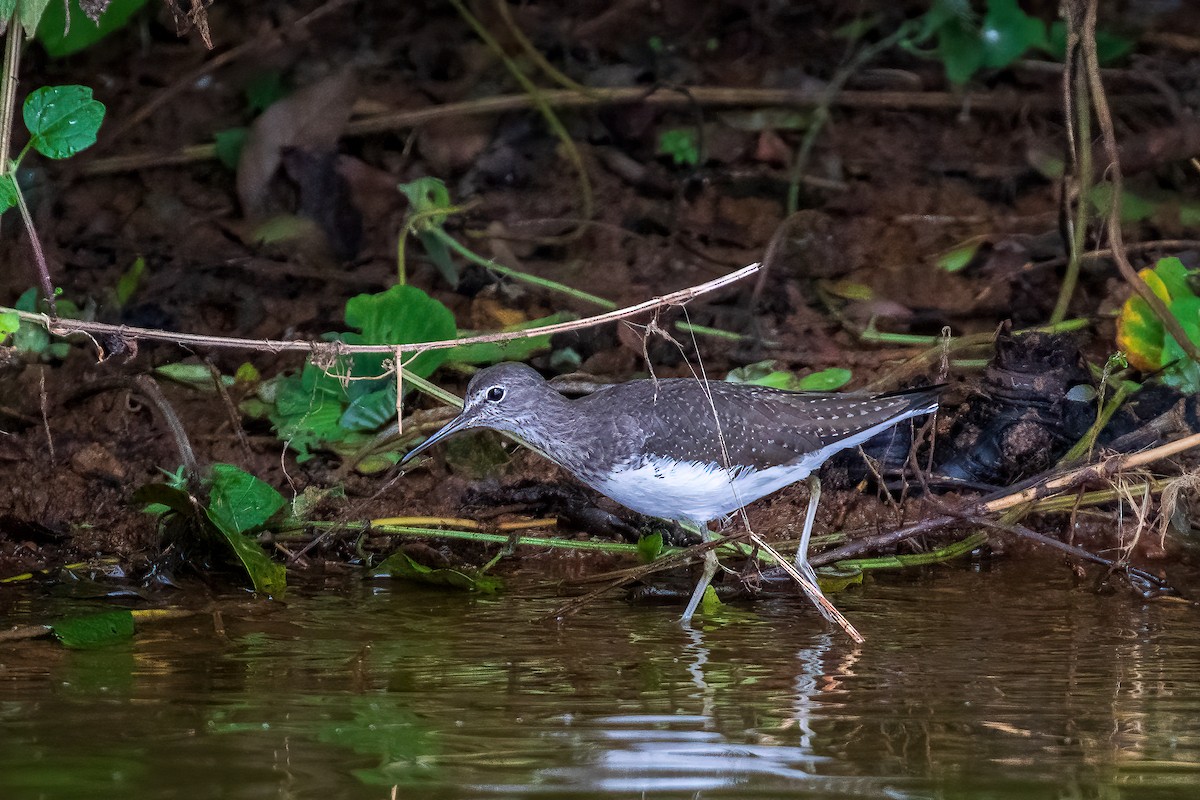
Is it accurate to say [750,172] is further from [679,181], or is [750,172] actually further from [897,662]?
[897,662]

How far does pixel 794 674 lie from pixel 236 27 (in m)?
5.59

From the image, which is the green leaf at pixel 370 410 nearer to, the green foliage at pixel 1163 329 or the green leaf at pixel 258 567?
the green leaf at pixel 258 567

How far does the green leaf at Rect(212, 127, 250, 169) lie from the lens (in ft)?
24.8

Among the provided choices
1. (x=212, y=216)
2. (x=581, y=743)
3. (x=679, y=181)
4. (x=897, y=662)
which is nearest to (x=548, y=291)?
(x=679, y=181)

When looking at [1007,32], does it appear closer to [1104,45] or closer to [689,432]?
[1104,45]

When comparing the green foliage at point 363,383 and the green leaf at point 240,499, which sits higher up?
the green foliage at point 363,383

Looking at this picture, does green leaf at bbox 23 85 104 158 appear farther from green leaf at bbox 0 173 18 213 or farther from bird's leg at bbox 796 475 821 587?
bird's leg at bbox 796 475 821 587

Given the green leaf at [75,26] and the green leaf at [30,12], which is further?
the green leaf at [75,26]

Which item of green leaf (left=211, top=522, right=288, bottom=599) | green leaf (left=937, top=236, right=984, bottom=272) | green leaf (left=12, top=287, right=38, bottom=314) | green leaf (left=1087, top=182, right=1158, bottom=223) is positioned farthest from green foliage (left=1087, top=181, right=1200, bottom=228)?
green leaf (left=12, top=287, right=38, bottom=314)

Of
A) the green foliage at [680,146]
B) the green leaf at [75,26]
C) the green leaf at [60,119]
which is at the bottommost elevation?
the green leaf at [60,119]

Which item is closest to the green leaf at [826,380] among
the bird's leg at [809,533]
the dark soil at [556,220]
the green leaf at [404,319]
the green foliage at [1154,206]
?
the dark soil at [556,220]

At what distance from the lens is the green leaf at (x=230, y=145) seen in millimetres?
7574

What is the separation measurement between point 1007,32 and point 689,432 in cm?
410

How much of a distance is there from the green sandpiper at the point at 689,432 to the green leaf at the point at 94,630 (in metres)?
1.31
